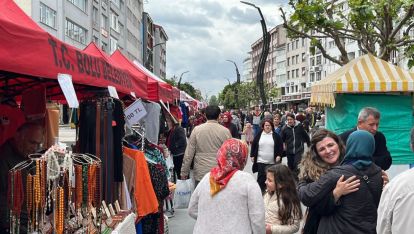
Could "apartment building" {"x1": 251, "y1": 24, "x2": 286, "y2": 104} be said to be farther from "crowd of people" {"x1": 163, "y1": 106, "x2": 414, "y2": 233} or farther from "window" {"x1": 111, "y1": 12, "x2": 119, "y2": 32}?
A: "crowd of people" {"x1": 163, "y1": 106, "x2": 414, "y2": 233}

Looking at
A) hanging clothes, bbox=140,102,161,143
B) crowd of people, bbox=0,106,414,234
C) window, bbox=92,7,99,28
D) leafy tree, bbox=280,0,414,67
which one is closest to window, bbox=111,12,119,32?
window, bbox=92,7,99,28

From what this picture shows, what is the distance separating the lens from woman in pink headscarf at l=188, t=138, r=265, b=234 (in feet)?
13.1

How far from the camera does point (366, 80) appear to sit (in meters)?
8.98

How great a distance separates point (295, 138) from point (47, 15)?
99.2 ft

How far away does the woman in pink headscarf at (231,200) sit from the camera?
401 centimetres

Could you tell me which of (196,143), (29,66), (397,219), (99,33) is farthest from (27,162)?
(99,33)

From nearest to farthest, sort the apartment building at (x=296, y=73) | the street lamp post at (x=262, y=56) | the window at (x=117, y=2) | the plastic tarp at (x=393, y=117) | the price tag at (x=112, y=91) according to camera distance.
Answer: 1. the price tag at (x=112, y=91)
2. the plastic tarp at (x=393, y=117)
3. the street lamp post at (x=262, y=56)
4. the window at (x=117, y=2)
5. the apartment building at (x=296, y=73)

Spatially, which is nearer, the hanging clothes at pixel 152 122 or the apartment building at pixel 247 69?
the hanging clothes at pixel 152 122

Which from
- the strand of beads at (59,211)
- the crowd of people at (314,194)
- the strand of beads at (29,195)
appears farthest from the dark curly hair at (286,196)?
the strand of beads at (29,195)

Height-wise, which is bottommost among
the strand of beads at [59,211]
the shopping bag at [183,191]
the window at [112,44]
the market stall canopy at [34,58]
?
the shopping bag at [183,191]

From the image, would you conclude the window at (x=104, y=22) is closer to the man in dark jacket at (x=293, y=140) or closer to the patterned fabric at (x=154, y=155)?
the man in dark jacket at (x=293, y=140)

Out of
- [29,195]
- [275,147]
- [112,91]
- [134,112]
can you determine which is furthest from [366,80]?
[29,195]

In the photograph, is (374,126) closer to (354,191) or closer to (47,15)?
(354,191)

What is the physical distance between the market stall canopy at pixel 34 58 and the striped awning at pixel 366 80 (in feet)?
15.3
